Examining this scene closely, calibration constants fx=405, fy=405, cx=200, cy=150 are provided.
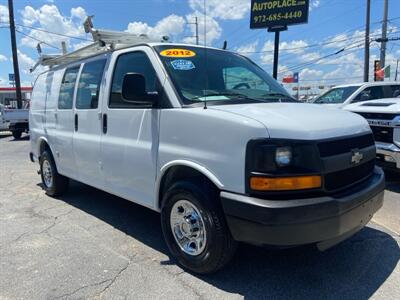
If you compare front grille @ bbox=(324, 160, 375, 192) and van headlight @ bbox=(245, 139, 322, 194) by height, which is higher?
van headlight @ bbox=(245, 139, 322, 194)

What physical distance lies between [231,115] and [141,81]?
3.36 ft

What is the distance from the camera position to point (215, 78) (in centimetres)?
419

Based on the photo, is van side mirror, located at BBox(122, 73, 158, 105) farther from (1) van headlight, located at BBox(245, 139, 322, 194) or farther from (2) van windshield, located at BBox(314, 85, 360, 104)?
(2) van windshield, located at BBox(314, 85, 360, 104)

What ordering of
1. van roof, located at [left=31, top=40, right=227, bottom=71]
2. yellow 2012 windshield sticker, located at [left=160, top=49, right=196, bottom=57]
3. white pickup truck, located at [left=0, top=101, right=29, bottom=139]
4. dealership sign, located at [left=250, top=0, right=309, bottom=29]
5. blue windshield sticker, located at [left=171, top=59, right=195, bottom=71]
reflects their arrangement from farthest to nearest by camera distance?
white pickup truck, located at [left=0, top=101, right=29, bottom=139] < dealership sign, located at [left=250, top=0, right=309, bottom=29] < van roof, located at [left=31, top=40, right=227, bottom=71] < yellow 2012 windshield sticker, located at [left=160, top=49, right=196, bottom=57] < blue windshield sticker, located at [left=171, top=59, right=195, bottom=71]

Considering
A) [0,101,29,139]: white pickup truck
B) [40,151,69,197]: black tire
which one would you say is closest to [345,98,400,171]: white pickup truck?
→ [40,151,69,197]: black tire

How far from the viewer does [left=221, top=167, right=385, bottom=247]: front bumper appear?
2902 mm

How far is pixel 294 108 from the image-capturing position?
3623 mm

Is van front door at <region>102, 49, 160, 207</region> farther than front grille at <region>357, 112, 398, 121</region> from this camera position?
No

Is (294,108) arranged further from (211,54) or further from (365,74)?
(365,74)

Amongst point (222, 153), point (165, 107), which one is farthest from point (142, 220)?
point (222, 153)

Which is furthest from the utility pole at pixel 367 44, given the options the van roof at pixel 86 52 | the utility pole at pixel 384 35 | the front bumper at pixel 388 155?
the van roof at pixel 86 52

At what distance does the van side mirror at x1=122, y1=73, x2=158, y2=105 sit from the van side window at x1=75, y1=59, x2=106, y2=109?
3.83ft

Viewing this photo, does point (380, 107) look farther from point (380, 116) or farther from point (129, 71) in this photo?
point (129, 71)

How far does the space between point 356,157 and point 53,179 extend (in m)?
4.82
